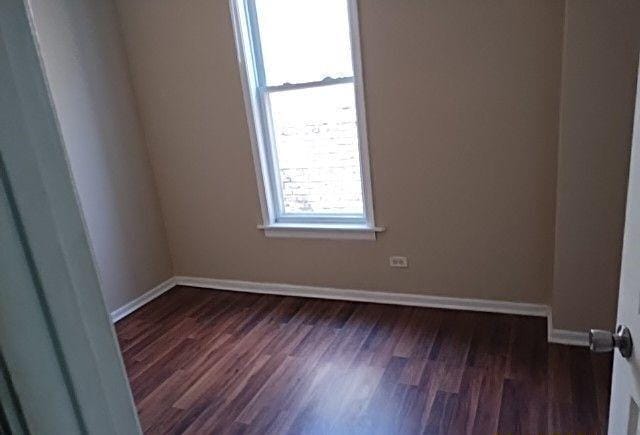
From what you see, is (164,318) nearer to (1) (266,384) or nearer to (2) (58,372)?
(1) (266,384)

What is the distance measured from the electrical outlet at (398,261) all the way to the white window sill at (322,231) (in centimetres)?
20

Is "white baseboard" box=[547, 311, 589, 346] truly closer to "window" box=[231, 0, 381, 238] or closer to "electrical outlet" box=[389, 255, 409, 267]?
"electrical outlet" box=[389, 255, 409, 267]

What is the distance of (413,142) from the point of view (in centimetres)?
282

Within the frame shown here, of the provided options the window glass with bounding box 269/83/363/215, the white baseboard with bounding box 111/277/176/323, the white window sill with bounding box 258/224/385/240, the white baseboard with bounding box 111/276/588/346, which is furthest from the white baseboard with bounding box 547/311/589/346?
the white baseboard with bounding box 111/277/176/323

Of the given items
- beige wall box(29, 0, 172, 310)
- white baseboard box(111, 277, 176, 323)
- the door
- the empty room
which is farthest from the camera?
white baseboard box(111, 277, 176, 323)

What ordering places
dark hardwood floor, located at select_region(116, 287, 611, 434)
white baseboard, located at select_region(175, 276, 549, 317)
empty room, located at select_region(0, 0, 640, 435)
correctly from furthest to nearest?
white baseboard, located at select_region(175, 276, 549, 317) → empty room, located at select_region(0, 0, 640, 435) → dark hardwood floor, located at select_region(116, 287, 611, 434)

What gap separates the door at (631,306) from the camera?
0.78 m

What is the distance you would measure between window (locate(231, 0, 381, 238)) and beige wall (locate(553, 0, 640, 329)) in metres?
1.21

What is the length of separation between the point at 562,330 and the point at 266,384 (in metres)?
1.73

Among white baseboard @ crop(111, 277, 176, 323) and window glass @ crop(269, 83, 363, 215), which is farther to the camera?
white baseboard @ crop(111, 277, 176, 323)

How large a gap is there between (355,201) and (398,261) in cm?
54

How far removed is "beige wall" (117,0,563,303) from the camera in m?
2.52

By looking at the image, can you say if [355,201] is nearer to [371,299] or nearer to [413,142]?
[413,142]

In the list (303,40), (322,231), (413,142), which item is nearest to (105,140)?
(303,40)
